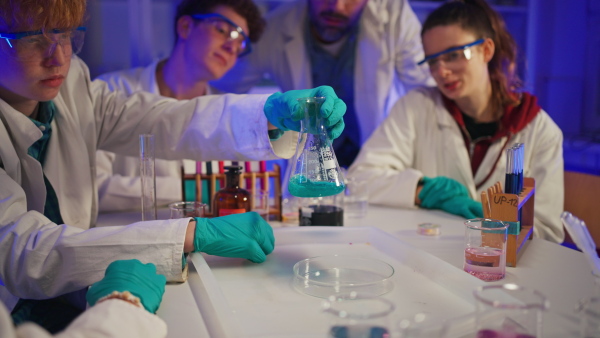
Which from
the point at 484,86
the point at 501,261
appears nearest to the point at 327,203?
the point at 501,261

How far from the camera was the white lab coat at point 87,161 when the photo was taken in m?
1.23

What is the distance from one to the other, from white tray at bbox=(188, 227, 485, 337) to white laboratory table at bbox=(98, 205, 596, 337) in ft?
0.15

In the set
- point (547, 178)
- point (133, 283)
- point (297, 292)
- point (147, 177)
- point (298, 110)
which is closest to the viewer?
point (133, 283)

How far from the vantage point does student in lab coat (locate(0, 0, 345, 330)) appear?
1.24m

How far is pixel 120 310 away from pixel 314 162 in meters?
0.58

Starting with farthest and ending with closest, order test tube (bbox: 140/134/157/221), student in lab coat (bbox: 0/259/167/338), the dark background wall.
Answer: the dark background wall, test tube (bbox: 140/134/157/221), student in lab coat (bbox: 0/259/167/338)

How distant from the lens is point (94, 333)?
0.83m

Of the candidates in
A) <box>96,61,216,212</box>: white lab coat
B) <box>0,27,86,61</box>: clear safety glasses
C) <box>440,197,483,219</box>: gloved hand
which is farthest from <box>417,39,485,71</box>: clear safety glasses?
<box>0,27,86,61</box>: clear safety glasses

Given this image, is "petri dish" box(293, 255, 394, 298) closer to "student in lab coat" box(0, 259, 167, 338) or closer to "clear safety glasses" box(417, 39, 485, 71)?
"student in lab coat" box(0, 259, 167, 338)

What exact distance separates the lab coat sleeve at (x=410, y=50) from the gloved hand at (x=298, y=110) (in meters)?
1.76

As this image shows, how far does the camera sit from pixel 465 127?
2.46 metres

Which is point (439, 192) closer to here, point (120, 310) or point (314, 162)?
point (314, 162)

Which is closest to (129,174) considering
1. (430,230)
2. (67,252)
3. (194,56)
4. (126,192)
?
(126,192)

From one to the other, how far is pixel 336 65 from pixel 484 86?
1.01 m
